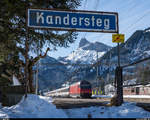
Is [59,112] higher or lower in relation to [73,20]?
lower

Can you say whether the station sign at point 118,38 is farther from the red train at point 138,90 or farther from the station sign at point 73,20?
the red train at point 138,90

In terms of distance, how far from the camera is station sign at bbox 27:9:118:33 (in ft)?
36.6

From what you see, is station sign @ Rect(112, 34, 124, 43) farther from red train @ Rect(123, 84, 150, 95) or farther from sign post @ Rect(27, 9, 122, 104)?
red train @ Rect(123, 84, 150, 95)

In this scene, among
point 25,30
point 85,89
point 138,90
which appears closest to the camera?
point 25,30

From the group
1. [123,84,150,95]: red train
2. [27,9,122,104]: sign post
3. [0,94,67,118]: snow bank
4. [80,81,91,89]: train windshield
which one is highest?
[27,9,122,104]: sign post

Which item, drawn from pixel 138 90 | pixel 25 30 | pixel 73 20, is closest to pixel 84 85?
pixel 138 90

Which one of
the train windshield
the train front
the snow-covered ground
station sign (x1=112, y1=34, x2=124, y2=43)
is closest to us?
the snow-covered ground

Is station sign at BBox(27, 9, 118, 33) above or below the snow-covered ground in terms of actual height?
above

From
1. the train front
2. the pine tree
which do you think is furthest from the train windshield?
the pine tree

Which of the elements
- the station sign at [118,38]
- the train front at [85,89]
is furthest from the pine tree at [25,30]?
the train front at [85,89]

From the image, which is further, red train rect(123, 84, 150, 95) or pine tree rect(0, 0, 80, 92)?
red train rect(123, 84, 150, 95)

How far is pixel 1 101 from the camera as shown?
15.5 meters

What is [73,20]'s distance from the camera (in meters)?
11.5

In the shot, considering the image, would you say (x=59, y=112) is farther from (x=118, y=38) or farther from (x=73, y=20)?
(x=73, y=20)
